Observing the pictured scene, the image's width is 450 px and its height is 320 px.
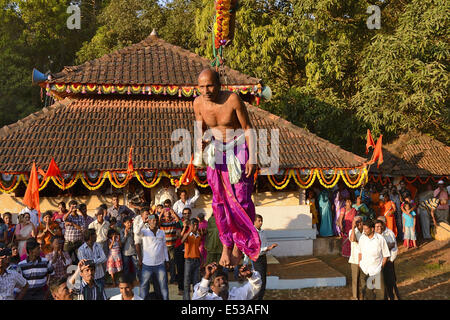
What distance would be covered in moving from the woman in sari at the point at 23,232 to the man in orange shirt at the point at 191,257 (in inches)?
132

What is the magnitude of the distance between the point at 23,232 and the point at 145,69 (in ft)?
21.9

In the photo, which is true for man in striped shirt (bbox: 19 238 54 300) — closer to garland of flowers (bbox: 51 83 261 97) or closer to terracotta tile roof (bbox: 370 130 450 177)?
garland of flowers (bbox: 51 83 261 97)

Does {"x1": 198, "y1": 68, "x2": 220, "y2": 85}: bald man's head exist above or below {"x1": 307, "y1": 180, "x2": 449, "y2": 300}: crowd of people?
above

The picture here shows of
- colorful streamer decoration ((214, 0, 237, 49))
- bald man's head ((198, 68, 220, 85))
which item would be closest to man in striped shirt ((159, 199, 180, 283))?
bald man's head ((198, 68, 220, 85))

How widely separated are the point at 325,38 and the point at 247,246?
15.6m

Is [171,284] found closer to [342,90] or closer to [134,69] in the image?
[134,69]

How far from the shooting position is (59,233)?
8281mm

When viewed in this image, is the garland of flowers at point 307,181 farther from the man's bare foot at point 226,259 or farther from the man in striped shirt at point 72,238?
the man's bare foot at point 226,259

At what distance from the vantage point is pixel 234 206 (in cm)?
471

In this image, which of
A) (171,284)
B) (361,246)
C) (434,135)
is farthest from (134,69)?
(434,135)

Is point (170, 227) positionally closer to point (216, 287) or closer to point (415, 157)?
point (216, 287)

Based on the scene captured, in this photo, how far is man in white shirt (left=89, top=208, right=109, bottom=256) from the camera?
26.3 feet

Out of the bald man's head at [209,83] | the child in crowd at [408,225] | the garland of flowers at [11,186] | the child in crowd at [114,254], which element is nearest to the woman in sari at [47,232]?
the child in crowd at [114,254]

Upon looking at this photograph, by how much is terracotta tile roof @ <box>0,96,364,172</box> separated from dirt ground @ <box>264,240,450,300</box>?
322cm
